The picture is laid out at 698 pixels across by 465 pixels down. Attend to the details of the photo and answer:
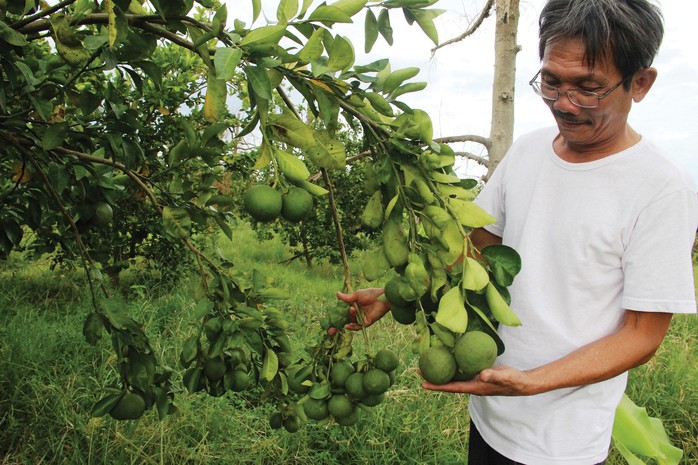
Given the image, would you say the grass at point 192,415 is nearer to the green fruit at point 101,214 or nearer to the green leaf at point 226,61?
the green fruit at point 101,214

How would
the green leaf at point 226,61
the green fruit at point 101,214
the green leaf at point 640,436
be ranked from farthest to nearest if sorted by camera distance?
the green leaf at point 640,436
the green fruit at point 101,214
the green leaf at point 226,61

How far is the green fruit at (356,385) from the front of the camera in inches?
47.9

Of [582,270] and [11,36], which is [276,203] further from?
[582,270]

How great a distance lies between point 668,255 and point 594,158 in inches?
11.8

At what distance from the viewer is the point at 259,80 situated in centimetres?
91

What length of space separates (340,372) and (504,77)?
3248 millimetres

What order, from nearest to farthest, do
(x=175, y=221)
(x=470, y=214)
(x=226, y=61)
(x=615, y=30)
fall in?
(x=226, y=61) < (x=470, y=214) < (x=615, y=30) < (x=175, y=221)

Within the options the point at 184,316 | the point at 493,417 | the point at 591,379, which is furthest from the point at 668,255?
the point at 184,316

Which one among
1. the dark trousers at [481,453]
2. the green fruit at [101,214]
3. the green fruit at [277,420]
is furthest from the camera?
the green fruit at [101,214]

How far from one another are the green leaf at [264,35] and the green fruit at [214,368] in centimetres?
94

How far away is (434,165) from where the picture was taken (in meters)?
0.96

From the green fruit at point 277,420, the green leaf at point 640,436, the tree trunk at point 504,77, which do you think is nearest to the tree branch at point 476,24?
the tree trunk at point 504,77

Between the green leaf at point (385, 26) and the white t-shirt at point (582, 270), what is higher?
the green leaf at point (385, 26)

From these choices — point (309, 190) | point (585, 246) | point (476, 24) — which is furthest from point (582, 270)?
point (476, 24)
